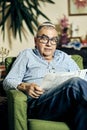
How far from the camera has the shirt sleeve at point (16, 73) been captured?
6.97 ft

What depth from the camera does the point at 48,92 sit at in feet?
6.34

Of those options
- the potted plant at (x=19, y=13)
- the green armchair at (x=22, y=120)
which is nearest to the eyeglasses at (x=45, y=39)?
the green armchair at (x=22, y=120)

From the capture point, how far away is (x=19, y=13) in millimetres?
3391

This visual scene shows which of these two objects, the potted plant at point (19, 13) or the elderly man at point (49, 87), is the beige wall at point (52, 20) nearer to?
the potted plant at point (19, 13)

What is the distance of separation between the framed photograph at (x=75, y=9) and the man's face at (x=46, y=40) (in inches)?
66.1

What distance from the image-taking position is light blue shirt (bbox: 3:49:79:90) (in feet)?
7.14

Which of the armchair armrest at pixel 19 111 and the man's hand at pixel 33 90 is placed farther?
the man's hand at pixel 33 90

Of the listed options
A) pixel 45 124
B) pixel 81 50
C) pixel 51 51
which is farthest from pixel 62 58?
pixel 81 50

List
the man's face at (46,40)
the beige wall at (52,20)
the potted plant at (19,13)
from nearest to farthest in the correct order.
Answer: the man's face at (46,40)
the potted plant at (19,13)
the beige wall at (52,20)

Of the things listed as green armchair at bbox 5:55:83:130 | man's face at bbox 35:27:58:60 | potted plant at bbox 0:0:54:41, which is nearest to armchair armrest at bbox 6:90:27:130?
green armchair at bbox 5:55:83:130

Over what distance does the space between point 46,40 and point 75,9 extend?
1.74 m

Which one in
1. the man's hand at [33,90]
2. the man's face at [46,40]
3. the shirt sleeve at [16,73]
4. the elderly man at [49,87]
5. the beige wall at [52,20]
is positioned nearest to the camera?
the elderly man at [49,87]

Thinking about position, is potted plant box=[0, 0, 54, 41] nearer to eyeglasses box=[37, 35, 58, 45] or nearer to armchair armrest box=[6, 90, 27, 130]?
eyeglasses box=[37, 35, 58, 45]

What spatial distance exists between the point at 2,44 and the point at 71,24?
0.96m
